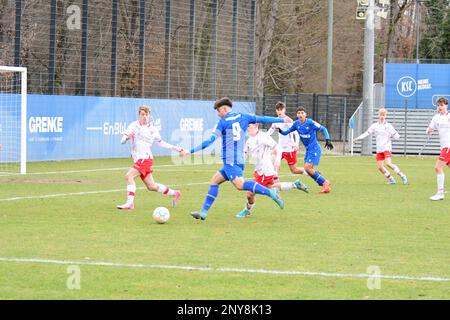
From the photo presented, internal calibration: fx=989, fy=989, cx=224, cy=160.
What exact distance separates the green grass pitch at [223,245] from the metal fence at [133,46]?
1249cm

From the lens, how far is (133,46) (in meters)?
38.8

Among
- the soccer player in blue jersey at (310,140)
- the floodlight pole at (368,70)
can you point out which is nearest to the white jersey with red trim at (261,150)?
the soccer player in blue jersey at (310,140)

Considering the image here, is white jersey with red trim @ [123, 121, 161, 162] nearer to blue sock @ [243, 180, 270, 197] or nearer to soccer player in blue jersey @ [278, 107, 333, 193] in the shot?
blue sock @ [243, 180, 270, 197]

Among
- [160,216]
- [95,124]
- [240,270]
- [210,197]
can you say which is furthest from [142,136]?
[95,124]

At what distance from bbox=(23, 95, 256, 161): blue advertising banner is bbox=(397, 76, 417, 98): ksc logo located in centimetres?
1255

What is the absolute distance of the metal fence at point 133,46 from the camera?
33875 mm

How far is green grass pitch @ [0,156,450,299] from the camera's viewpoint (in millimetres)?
9461

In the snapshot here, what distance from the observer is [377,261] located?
11.3 meters

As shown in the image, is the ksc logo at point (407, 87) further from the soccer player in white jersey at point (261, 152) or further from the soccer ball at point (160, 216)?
the soccer ball at point (160, 216)

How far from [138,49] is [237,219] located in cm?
2337

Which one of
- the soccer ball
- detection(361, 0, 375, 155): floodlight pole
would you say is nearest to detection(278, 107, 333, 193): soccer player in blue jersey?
the soccer ball

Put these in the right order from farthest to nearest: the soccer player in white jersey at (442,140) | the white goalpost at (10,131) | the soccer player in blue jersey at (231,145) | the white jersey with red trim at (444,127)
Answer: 1. the white goalpost at (10,131)
2. the white jersey with red trim at (444,127)
3. the soccer player in white jersey at (442,140)
4. the soccer player in blue jersey at (231,145)

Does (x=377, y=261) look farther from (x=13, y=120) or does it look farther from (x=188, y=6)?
(x=188, y=6)

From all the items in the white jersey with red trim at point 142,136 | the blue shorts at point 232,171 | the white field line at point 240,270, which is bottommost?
the white field line at point 240,270
